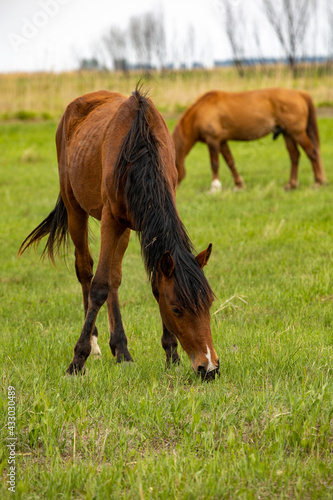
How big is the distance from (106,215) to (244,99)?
30.9 feet

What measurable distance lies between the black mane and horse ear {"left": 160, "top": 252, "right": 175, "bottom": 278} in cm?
3

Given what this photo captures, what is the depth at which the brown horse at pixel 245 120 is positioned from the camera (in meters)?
11.8

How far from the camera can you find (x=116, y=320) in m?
3.94

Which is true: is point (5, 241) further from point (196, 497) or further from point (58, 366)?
point (196, 497)

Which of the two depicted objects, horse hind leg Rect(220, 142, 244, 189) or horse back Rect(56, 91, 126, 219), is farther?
horse hind leg Rect(220, 142, 244, 189)

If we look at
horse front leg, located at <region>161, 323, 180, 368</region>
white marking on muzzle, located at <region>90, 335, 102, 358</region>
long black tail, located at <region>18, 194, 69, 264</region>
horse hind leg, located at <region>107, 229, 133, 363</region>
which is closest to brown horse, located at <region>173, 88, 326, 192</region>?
long black tail, located at <region>18, 194, 69, 264</region>

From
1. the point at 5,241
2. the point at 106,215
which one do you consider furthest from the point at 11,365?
the point at 5,241

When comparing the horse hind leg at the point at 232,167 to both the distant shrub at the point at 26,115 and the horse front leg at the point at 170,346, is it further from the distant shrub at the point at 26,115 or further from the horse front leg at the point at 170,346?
the distant shrub at the point at 26,115

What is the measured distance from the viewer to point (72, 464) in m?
2.34

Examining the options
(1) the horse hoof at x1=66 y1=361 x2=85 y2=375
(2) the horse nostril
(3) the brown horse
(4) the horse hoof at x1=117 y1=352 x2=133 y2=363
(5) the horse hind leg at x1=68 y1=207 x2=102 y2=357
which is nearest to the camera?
(2) the horse nostril

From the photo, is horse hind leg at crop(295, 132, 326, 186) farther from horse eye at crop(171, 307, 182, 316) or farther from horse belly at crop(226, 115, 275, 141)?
horse eye at crop(171, 307, 182, 316)

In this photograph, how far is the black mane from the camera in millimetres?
2956

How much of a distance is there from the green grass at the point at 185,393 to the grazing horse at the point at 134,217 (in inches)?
10.6

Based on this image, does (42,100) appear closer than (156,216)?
No
